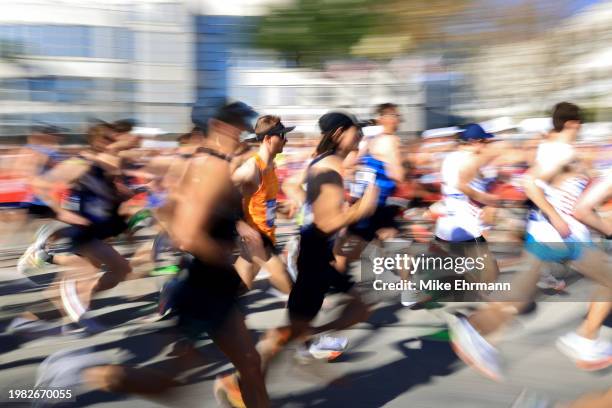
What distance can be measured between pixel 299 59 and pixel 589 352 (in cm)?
261

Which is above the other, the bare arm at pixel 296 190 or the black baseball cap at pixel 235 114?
the black baseball cap at pixel 235 114

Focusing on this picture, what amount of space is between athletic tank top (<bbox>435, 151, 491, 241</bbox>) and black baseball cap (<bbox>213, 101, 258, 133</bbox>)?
244 centimetres

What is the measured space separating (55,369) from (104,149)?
2510 millimetres

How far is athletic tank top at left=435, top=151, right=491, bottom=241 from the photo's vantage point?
17.3ft

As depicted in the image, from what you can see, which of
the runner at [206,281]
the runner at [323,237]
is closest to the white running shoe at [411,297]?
the runner at [323,237]

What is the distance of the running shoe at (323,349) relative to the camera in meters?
4.38

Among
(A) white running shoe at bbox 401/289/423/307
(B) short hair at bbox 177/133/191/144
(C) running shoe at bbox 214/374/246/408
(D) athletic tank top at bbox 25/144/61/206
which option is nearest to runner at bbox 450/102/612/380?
(A) white running shoe at bbox 401/289/423/307

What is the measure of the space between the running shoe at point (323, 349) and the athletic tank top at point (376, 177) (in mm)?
1441

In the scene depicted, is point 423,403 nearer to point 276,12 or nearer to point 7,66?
point 276,12

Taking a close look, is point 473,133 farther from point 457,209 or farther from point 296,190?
point 296,190

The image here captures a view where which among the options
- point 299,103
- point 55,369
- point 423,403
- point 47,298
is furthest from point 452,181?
point 47,298

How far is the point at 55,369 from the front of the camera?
3264mm

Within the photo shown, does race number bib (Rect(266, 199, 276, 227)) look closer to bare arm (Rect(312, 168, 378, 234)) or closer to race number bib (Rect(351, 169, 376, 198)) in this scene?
race number bib (Rect(351, 169, 376, 198))

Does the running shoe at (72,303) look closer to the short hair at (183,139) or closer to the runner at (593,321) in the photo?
the short hair at (183,139)
